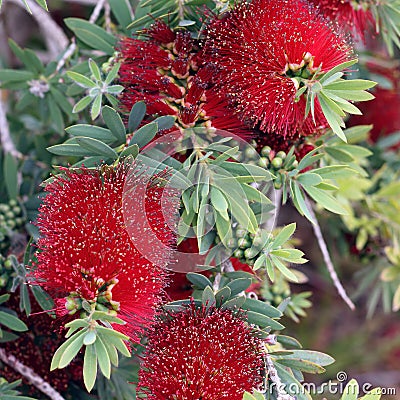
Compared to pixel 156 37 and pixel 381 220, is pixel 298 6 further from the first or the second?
pixel 381 220

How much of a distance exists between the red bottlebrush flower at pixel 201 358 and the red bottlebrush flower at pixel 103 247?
69 millimetres

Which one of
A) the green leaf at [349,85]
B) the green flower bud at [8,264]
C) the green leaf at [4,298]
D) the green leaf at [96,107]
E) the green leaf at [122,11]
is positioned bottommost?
the green leaf at [4,298]

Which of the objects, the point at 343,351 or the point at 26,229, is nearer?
the point at 26,229

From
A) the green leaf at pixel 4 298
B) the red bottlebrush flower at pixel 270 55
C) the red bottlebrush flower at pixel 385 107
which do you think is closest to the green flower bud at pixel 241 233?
the red bottlebrush flower at pixel 270 55

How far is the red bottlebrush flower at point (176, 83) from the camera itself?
49.1 inches

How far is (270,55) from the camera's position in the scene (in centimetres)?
119

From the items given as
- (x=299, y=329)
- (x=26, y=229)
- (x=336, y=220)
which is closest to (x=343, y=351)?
(x=299, y=329)

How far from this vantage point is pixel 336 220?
220cm

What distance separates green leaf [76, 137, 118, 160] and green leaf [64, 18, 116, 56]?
0.43 metres

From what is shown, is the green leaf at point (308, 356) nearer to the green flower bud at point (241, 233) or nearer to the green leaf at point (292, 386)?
the green leaf at point (292, 386)

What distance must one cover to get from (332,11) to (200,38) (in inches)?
15.6

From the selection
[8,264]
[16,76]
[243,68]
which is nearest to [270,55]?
[243,68]

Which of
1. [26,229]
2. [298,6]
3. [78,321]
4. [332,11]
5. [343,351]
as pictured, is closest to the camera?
[78,321]

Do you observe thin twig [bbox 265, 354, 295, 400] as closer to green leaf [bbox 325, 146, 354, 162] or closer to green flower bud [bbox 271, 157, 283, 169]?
green flower bud [bbox 271, 157, 283, 169]
